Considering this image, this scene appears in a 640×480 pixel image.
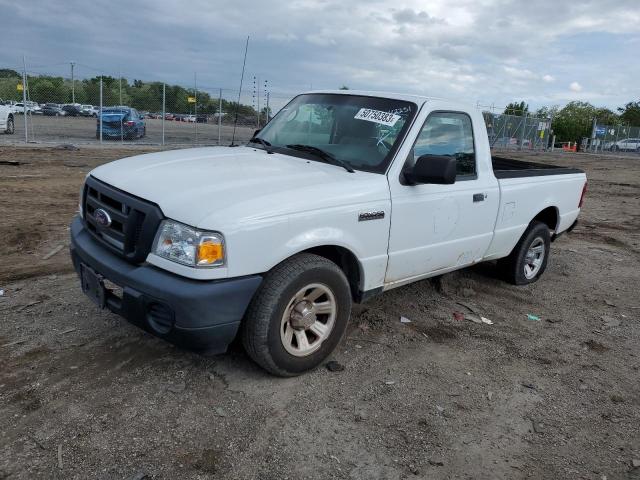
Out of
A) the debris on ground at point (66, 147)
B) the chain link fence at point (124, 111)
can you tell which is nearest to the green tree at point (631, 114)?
the chain link fence at point (124, 111)

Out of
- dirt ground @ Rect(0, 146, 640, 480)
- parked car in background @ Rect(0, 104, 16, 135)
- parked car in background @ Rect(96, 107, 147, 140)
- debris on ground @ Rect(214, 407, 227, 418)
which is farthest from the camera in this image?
parked car in background @ Rect(96, 107, 147, 140)

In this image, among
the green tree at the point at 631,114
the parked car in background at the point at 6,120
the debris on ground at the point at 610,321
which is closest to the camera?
the debris on ground at the point at 610,321

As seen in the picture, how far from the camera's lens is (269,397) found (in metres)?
3.26

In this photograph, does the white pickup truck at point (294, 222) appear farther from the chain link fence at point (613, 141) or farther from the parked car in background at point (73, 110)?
the chain link fence at point (613, 141)

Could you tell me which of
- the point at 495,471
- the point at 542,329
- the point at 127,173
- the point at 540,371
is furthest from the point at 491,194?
the point at 127,173

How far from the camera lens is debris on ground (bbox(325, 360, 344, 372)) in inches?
144

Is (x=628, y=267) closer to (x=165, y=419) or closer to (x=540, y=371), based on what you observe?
(x=540, y=371)

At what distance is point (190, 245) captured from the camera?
2.88m

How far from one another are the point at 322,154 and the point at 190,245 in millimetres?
1466

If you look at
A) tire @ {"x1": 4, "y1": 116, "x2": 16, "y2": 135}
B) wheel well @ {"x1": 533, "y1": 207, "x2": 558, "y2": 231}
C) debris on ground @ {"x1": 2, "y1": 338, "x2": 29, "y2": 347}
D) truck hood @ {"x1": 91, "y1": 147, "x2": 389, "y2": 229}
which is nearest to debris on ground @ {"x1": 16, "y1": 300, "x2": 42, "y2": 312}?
debris on ground @ {"x1": 2, "y1": 338, "x2": 29, "y2": 347}

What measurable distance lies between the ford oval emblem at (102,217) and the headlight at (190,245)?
56 centimetres

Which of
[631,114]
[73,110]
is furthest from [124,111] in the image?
[631,114]

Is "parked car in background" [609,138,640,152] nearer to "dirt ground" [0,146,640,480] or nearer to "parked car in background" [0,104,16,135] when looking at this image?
"parked car in background" [0,104,16,135]

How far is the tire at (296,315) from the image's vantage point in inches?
123
